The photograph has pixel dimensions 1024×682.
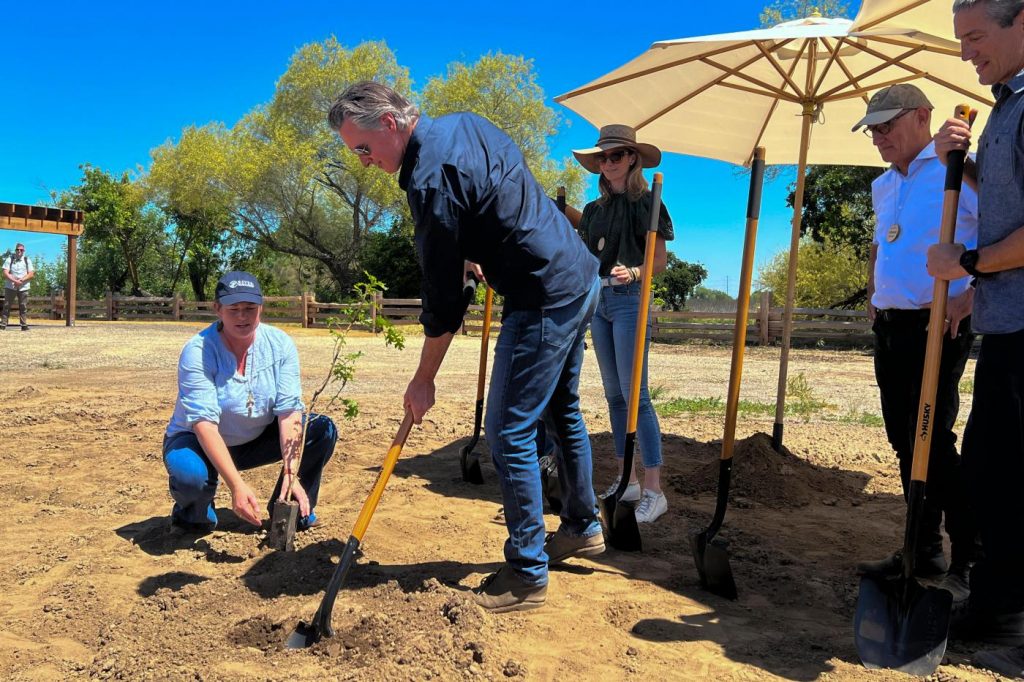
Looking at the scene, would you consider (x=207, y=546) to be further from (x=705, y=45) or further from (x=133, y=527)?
(x=705, y=45)

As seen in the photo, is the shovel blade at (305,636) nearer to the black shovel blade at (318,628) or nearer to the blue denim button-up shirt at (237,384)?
the black shovel blade at (318,628)

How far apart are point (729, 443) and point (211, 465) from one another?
2.38 m

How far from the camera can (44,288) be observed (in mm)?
50219

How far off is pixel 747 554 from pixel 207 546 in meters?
2.48

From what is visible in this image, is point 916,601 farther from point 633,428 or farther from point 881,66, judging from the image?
point 881,66

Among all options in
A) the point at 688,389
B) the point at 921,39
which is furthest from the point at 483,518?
the point at 688,389

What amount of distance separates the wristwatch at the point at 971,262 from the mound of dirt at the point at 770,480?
2.46m

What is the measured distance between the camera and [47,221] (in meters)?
21.4

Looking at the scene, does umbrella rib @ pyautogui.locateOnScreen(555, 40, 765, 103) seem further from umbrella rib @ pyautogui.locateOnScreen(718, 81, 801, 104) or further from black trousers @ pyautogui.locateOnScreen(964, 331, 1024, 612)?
black trousers @ pyautogui.locateOnScreen(964, 331, 1024, 612)

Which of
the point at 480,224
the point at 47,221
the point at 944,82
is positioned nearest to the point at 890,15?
the point at 944,82

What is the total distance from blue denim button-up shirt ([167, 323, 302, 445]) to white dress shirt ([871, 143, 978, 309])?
2.60 meters

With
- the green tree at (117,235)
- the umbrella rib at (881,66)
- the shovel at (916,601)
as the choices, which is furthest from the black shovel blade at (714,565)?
the green tree at (117,235)

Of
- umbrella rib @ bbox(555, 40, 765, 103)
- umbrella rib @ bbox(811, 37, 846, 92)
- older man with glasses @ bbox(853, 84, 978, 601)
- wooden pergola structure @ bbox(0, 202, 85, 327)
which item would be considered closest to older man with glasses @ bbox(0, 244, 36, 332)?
wooden pergola structure @ bbox(0, 202, 85, 327)

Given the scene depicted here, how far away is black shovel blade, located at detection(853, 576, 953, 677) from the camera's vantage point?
2.45 meters
